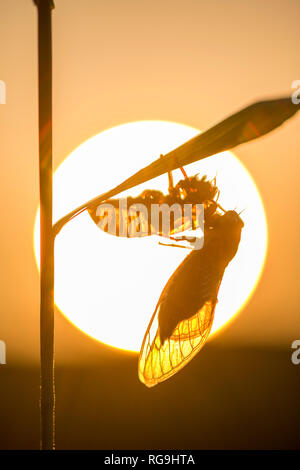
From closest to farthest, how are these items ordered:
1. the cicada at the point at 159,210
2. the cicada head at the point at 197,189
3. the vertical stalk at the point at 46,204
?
the vertical stalk at the point at 46,204
the cicada at the point at 159,210
the cicada head at the point at 197,189

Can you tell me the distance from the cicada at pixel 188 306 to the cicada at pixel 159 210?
0.12 metres

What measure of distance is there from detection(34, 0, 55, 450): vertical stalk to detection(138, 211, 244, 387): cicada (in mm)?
611

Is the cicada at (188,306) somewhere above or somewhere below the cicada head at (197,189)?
below

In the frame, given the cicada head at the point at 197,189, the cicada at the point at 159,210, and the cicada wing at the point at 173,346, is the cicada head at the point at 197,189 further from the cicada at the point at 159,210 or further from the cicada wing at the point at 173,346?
the cicada wing at the point at 173,346

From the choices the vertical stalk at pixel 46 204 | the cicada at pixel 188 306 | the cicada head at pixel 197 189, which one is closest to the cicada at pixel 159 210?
the cicada head at pixel 197 189

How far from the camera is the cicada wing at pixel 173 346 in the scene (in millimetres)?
1586

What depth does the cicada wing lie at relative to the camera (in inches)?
62.4

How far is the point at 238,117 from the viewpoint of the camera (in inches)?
34.5

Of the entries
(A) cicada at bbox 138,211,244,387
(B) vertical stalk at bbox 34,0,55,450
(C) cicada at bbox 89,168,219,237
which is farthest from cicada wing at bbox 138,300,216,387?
(B) vertical stalk at bbox 34,0,55,450

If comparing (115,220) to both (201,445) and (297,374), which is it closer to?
(201,445)

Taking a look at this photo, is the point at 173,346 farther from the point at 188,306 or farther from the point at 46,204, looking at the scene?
the point at 46,204

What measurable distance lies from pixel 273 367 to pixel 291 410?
Answer: 3.03m

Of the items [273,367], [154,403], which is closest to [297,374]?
[273,367]
